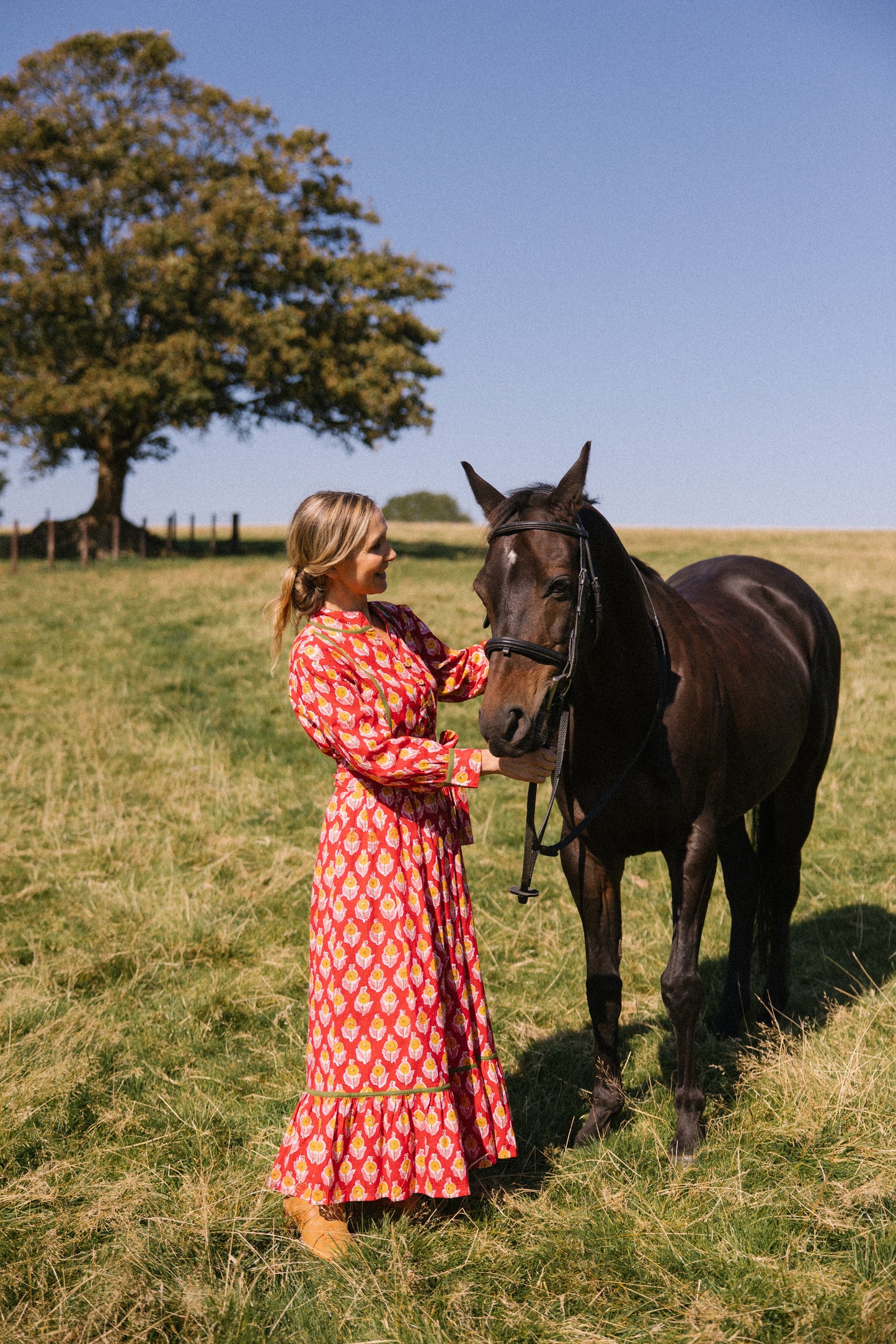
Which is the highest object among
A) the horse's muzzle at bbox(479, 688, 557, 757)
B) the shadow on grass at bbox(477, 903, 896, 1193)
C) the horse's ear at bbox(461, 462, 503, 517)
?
the horse's ear at bbox(461, 462, 503, 517)

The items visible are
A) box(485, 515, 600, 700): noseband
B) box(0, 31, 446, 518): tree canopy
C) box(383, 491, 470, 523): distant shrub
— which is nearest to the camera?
box(485, 515, 600, 700): noseband

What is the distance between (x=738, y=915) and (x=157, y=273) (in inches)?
934

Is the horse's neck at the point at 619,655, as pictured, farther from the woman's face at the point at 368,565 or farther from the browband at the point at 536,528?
the woman's face at the point at 368,565

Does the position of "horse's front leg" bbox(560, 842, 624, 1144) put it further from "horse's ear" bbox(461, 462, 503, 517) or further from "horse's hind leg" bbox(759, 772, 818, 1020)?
"horse's ear" bbox(461, 462, 503, 517)

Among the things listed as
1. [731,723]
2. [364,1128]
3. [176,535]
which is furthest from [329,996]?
[176,535]

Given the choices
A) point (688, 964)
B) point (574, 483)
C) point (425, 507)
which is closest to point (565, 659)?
point (574, 483)

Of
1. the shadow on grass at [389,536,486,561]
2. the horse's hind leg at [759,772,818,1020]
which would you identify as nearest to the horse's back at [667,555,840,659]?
the horse's hind leg at [759,772,818,1020]

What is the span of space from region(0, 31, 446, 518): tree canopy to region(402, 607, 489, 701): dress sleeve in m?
22.3

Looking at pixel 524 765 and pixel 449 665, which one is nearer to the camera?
pixel 524 765

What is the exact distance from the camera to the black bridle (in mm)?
2762

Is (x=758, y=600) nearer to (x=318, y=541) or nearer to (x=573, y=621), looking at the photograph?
(x=573, y=621)

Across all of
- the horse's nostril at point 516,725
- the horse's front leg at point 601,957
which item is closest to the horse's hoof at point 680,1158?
the horse's front leg at point 601,957

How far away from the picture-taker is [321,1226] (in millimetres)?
2984

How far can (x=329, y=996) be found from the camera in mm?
3029
